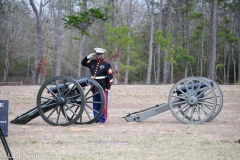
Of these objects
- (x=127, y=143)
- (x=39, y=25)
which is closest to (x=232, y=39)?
(x=39, y=25)

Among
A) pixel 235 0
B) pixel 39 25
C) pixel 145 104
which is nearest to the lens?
pixel 145 104

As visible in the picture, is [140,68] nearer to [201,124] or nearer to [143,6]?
[143,6]

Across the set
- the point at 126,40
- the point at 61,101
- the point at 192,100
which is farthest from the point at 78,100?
the point at 126,40

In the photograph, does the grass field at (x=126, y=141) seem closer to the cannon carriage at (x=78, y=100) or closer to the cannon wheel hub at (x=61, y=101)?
the cannon carriage at (x=78, y=100)

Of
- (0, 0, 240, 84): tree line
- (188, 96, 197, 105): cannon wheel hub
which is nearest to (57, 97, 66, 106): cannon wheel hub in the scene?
(188, 96, 197, 105): cannon wheel hub

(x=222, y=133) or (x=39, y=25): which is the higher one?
(x=39, y=25)

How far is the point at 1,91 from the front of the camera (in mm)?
22375

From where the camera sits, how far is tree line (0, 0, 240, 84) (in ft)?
144

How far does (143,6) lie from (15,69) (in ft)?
54.7

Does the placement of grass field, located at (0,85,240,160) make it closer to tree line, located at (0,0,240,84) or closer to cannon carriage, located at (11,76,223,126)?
cannon carriage, located at (11,76,223,126)

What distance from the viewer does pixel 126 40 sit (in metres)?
39.4

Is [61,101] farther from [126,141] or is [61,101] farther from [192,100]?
[192,100]

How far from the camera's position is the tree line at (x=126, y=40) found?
43.9 m

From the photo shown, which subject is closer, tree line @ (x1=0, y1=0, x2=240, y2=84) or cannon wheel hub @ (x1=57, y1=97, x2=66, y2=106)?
cannon wheel hub @ (x1=57, y1=97, x2=66, y2=106)
